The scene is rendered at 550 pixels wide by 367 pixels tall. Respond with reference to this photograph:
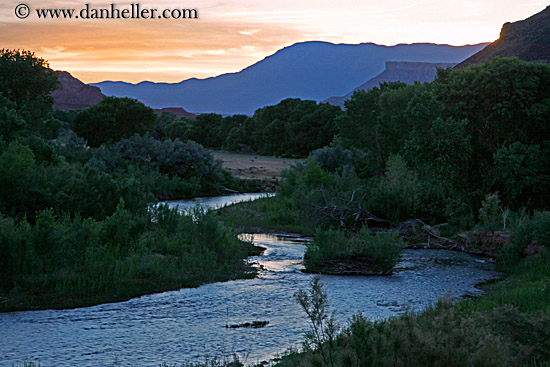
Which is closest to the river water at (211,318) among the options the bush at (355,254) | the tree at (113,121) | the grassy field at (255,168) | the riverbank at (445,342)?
the bush at (355,254)

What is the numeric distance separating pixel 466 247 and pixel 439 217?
216 inches

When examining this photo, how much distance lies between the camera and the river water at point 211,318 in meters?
10.8

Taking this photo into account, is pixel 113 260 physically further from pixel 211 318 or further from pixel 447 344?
pixel 447 344

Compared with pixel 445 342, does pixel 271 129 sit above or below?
above

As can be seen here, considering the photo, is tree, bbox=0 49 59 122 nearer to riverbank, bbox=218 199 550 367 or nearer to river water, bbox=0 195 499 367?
river water, bbox=0 195 499 367

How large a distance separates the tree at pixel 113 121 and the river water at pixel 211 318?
5045 centimetres

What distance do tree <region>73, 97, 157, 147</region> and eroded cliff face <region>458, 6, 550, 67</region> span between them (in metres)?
45.3

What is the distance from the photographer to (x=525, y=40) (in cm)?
8262

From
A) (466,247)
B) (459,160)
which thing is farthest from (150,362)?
(459,160)

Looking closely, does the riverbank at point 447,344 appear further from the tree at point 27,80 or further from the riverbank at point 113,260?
the tree at point 27,80

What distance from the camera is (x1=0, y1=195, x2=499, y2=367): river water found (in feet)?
35.5

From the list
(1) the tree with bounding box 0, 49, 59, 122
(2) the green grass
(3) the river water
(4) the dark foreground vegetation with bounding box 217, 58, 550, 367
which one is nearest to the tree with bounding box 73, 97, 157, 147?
(1) the tree with bounding box 0, 49, 59, 122

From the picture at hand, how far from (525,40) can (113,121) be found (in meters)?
61.2

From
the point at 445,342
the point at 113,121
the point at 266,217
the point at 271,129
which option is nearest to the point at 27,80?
the point at 113,121
